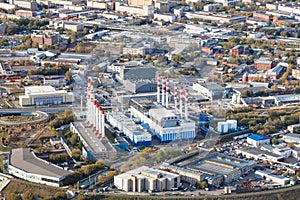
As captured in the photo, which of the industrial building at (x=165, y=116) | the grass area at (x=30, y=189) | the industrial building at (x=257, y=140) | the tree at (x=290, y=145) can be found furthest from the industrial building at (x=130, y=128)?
the tree at (x=290, y=145)

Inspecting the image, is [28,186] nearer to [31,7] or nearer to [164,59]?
[164,59]

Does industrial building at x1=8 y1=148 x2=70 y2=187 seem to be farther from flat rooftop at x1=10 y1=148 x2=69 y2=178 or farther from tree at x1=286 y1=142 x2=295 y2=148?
tree at x1=286 y1=142 x2=295 y2=148

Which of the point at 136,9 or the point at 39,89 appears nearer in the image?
the point at 39,89

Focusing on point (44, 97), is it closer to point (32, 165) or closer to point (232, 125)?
point (32, 165)

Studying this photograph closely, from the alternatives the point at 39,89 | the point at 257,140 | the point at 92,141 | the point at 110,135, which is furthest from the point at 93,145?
the point at 39,89

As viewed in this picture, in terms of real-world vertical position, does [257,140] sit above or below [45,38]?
below

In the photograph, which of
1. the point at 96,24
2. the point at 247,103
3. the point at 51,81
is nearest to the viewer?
the point at 247,103

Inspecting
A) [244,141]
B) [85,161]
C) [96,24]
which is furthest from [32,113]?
[96,24]
